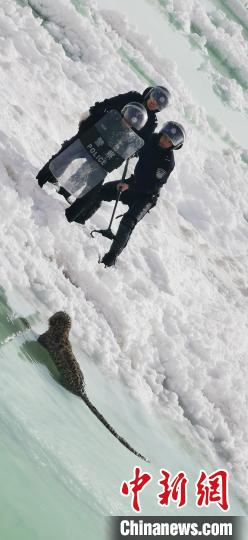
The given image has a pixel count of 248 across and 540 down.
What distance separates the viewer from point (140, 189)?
8.51 m

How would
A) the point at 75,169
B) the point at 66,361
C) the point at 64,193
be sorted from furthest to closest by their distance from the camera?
the point at 64,193
the point at 75,169
the point at 66,361

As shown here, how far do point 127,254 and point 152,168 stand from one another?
171cm

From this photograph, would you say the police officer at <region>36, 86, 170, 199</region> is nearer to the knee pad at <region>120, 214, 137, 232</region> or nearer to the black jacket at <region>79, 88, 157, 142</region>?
the black jacket at <region>79, 88, 157, 142</region>

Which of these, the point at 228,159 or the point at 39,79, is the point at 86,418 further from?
the point at 228,159

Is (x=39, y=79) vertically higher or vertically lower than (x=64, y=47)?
lower

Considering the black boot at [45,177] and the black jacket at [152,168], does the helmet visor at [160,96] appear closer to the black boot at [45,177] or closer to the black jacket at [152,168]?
the black jacket at [152,168]

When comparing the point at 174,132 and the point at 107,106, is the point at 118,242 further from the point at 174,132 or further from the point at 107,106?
the point at 107,106

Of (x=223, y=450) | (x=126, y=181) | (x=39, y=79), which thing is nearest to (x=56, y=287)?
(x=126, y=181)

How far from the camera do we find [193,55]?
2086cm

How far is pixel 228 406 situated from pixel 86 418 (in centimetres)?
295

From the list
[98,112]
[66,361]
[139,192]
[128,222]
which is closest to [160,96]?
[98,112]

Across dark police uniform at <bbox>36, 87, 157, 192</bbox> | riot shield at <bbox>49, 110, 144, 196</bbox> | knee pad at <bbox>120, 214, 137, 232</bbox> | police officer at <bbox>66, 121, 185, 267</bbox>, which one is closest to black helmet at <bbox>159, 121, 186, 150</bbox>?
police officer at <bbox>66, 121, 185, 267</bbox>

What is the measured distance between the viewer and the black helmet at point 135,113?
26.1 ft

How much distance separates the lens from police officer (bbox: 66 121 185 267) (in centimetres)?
830
